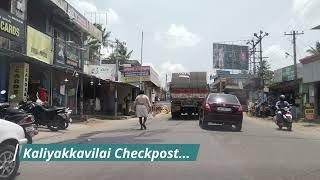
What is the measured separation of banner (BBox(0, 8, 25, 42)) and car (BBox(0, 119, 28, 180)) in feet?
38.5

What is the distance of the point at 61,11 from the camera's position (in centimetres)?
2870

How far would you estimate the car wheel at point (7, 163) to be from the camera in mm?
8492

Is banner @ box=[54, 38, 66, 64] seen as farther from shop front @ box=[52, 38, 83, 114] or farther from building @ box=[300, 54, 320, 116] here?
building @ box=[300, 54, 320, 116]

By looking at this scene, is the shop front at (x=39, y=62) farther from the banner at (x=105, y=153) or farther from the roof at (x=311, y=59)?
the roof at (x=311, y=59)

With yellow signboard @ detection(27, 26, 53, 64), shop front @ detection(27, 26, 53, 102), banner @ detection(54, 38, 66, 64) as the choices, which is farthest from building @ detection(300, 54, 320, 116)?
yellow signboard @ detection(27, 26, 53, 64)

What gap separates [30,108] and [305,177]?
515 inches

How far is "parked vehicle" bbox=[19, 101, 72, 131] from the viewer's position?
20422 millimetres

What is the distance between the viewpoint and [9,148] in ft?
28.5

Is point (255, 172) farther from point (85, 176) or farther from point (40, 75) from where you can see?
point (40, 75)

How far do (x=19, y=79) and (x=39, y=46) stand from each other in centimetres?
229

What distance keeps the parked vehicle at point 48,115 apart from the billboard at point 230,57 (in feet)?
215

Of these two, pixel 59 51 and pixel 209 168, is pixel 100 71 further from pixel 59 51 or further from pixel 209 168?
pixel 209 168

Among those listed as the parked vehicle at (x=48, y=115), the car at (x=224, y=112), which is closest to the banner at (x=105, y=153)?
the parked vehicle at (x=48, y=115)

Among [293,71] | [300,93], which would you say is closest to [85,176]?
[300,93]
